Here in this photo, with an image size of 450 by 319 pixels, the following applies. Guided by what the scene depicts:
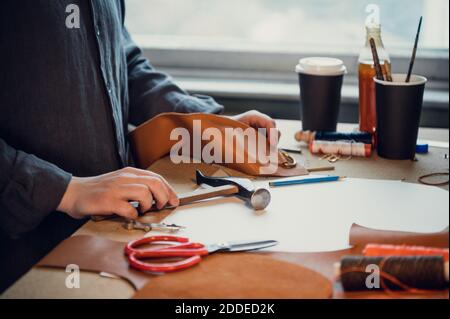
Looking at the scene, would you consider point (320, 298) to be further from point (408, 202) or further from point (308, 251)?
point (408, 202)

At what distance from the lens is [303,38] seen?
6.24ft

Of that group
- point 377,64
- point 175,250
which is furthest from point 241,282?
point 377,64

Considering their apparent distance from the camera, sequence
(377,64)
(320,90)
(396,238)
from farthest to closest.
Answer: (320,90), (377,64), (396,238)

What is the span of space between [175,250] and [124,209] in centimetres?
13

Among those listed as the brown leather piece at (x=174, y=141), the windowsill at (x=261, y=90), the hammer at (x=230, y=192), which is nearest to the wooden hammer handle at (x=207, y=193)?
the hammer at (x=230, y=192)

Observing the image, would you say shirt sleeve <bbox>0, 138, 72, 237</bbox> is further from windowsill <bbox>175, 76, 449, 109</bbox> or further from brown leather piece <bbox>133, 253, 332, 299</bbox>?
windowsill <bbox>175, 76, 449, 109</bbox>

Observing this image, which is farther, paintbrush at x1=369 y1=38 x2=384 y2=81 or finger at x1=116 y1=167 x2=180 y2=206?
paintbrush at x1=369 y1=38 x2=384 y2=81

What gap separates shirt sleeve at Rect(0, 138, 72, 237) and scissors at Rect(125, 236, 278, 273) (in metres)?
0.16

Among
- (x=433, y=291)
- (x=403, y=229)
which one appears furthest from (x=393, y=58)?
(x=433, y=291)

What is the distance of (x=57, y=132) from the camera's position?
3.54 feet

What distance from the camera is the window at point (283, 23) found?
71.5 inches

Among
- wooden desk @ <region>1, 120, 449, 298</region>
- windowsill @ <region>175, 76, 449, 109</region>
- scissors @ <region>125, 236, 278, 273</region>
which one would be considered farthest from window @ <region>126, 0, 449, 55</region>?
scissors @ <region>125, 236, 278, 273</region>

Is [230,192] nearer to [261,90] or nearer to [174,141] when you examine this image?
[174,141]

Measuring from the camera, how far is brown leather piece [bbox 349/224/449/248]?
80 centimetres
